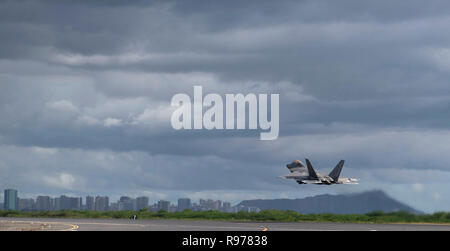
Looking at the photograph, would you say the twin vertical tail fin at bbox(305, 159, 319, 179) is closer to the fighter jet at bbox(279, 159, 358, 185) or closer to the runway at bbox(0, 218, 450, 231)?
the fighter jet at bbox(279, 159, 358, 185)

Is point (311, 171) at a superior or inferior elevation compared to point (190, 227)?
superior

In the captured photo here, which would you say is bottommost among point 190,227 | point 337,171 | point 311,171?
point 190,227

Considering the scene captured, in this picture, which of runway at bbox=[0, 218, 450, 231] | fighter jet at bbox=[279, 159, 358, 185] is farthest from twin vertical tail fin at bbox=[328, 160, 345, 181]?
runway at bbox=[0, 218, 450, 231]

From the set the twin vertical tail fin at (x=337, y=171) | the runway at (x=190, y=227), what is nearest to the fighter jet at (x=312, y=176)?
the twin vertical tail fin at (x=337, y=171)

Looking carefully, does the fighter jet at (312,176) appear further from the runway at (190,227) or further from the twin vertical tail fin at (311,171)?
the runway at (190,227)

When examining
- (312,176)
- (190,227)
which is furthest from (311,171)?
(190,227)

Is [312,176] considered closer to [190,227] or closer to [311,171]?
[311,171]
